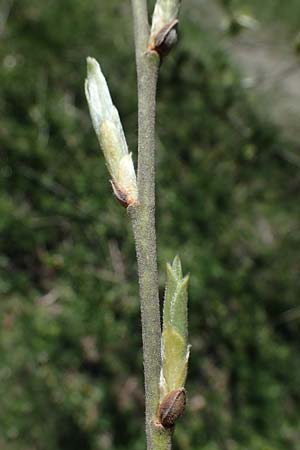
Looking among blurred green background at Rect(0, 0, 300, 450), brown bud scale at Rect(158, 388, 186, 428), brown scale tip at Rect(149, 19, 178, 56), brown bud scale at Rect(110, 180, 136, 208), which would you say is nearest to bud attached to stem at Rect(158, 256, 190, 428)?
brown bud scale at Rect(158, 388, 186, 428)

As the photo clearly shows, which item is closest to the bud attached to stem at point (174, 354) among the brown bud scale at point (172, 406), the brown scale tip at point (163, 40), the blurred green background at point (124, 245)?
the brown bud scale at point (172, 406)

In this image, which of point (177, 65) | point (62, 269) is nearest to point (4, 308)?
point (62, 269)

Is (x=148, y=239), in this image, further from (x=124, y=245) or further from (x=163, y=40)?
(x=124, y=245)

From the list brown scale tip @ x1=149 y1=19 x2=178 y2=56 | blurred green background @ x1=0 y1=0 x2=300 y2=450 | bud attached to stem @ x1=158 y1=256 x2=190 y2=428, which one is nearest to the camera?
bud attached to stem @ x1=158 y1=256 x2=190 y2=428

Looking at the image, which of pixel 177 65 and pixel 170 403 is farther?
pixel 177 65

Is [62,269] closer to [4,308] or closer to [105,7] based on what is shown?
[4,308]

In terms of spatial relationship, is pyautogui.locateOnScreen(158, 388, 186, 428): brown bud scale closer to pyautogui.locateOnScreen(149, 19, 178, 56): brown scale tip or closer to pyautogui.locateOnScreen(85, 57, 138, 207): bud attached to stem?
pyautogui.locateOnScreen(85, 57, 138, 207): bud attached to stem
